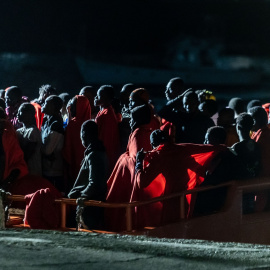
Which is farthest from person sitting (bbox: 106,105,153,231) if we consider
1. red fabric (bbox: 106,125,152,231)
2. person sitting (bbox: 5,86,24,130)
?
person sitting (bbox: 5,86,24,130)

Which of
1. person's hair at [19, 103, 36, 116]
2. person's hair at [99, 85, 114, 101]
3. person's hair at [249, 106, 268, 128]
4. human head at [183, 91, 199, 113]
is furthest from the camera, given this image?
person's hair at [99, 85, 114, 101]

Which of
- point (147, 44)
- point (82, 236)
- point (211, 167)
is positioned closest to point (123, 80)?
point (147, 44)

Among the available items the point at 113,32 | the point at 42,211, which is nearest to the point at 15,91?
the point at 42,211

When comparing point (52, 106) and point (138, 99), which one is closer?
point (138, 99)

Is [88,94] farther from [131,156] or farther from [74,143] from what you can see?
[131,156]

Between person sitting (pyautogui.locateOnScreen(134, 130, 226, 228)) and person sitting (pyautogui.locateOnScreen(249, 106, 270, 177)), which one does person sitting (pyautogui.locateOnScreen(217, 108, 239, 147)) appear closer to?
person sitting (pyautogui.locateOnScreen(249, 106, 270, 177))

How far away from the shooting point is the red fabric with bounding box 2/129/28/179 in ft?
29.6

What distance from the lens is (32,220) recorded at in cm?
793

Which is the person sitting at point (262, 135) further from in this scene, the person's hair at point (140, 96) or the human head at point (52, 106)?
the human head at point (52, 106)

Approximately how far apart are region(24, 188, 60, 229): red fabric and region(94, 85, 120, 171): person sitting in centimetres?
162

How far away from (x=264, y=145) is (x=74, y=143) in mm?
2132

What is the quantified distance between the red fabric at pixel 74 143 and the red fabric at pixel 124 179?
1056mm

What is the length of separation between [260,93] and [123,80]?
2677 mm

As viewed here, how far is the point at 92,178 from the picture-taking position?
8289 mm
